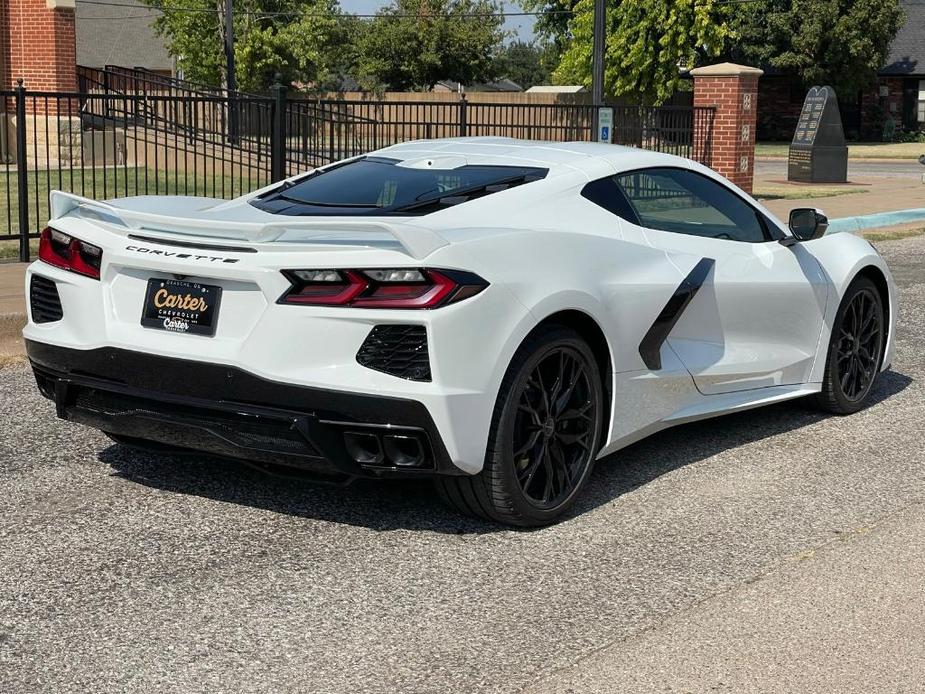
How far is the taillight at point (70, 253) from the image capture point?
5188mm

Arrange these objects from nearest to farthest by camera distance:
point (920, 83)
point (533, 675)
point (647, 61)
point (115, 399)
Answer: point (533, 675) < point (115, 399) < point (647, 61) < point (920, 83)

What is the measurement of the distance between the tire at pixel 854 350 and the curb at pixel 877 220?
422 inches

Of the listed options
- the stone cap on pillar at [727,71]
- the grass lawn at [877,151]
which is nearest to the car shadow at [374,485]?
the stone cap on pillar at [727,71]

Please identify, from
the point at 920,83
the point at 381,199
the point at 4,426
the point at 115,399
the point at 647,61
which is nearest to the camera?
the point at 115,399

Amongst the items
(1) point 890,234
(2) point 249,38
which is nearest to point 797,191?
(1) point 890,234

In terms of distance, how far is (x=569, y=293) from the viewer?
201 inches

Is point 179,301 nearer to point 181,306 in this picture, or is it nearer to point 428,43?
point 181,306

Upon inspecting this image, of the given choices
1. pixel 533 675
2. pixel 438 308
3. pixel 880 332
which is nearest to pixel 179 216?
pixel 438 308

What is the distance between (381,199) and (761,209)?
2.10 m

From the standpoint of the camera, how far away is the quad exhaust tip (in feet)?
15.4

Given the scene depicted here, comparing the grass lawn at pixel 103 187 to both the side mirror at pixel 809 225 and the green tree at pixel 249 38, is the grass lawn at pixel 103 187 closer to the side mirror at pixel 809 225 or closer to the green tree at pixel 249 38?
the side mirror at pixel 809 225

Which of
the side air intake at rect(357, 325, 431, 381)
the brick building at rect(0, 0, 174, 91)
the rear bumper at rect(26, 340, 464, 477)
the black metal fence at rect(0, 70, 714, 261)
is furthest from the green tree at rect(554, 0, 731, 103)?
the side air intake at rect(357, 325, 431, 381)

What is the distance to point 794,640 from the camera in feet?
13.6

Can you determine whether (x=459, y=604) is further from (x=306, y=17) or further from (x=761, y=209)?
(x=306, y=17)
